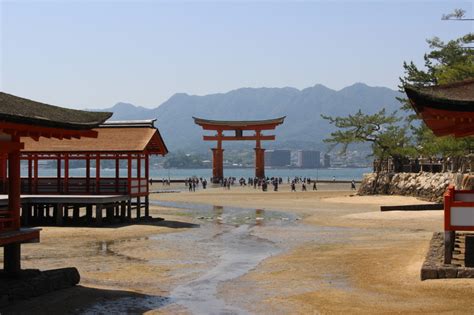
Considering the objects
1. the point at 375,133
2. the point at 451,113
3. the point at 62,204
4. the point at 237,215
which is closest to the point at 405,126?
the point at 375,133

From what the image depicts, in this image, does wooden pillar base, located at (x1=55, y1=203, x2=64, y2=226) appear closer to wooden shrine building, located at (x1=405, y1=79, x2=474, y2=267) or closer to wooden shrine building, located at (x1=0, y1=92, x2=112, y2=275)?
wooden shrine building, located at (x1=0, y1=92, x2=112, y2=275)

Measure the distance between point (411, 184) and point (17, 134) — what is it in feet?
140

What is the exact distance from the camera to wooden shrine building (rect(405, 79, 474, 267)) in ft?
51.5

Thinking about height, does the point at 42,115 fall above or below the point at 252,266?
above

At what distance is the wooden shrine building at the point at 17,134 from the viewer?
1595 centimetres

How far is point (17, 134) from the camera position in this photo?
1681cm

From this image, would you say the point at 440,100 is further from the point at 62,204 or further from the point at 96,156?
the point at 96,156

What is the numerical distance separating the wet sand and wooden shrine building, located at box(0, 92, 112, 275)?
5.29 feet

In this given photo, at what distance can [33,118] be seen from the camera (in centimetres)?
1591

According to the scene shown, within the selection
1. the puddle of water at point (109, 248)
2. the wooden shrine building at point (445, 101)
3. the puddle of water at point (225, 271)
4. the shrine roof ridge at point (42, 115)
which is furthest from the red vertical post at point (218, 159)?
the wooden shrine building at point (445, 101)

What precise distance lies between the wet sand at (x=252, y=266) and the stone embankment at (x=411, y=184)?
995 centimetres

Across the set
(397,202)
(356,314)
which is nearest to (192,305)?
(356,314)

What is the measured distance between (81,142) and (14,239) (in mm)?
20591

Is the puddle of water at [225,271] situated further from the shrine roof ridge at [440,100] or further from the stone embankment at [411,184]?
the stone embankment at [411,184]
